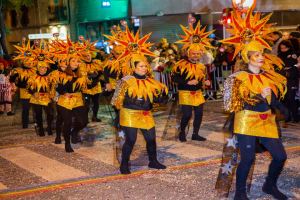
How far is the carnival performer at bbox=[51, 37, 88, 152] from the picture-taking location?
7.45 metres

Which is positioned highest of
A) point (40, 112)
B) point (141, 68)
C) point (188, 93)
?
point (141, 68)

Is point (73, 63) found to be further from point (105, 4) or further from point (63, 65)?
point (105, 4)

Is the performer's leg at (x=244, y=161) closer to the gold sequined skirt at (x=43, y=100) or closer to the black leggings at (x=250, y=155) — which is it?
the black leggings at (x=250, y=155)

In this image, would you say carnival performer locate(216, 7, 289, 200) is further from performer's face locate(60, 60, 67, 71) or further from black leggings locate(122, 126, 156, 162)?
performer's face locate(60, 60, 67, 71)

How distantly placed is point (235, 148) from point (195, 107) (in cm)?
313

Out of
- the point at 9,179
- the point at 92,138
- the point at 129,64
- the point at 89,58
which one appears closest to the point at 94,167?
the point at 9,179

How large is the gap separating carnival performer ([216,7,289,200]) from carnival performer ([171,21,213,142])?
2886 millimetres

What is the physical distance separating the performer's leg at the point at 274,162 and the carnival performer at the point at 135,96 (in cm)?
189

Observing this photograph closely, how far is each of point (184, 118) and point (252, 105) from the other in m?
3.53

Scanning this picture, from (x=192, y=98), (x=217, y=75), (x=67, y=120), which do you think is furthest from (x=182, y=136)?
(x=217, y=75)

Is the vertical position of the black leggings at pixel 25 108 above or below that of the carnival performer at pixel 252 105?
below

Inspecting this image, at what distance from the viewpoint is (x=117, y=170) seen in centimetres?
621

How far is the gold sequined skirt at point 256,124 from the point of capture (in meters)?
4.47

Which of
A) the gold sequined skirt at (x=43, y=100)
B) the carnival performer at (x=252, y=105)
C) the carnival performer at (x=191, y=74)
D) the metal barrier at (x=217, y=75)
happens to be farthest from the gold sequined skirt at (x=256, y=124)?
the metal barrier at (x=217, y=75)
